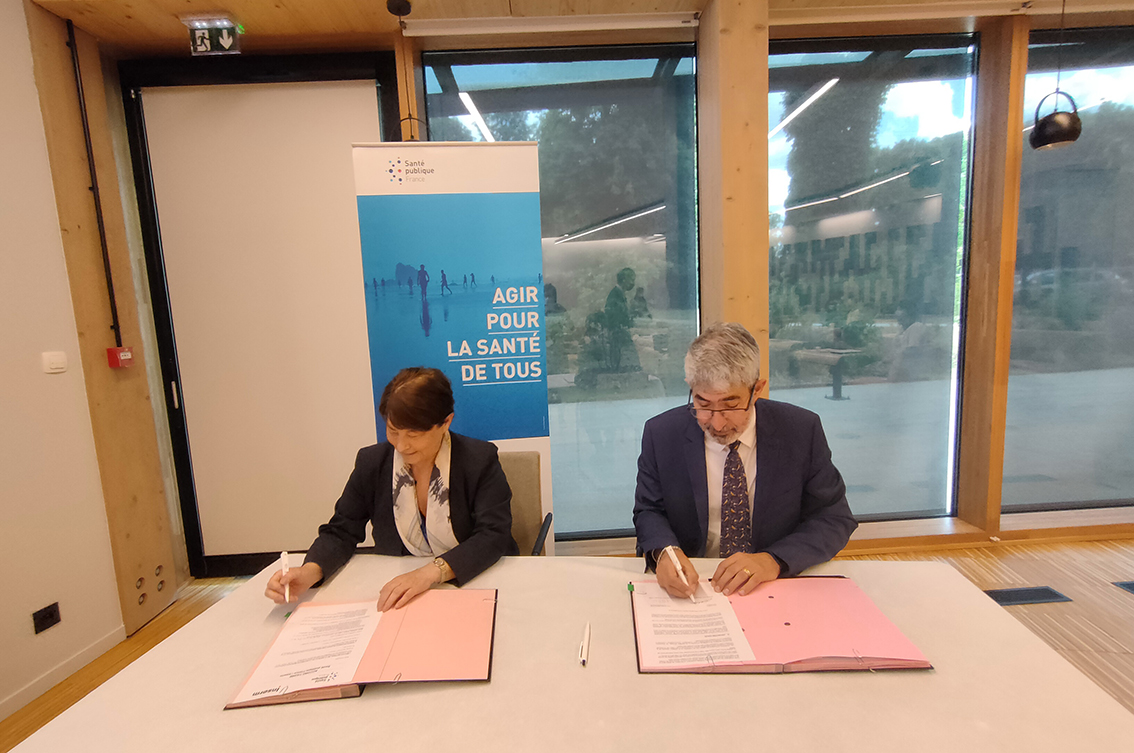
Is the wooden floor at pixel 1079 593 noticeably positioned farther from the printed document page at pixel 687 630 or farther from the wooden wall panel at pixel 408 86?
the wooden wall panel at pixel 408 86

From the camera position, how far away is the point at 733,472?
5.01 feet

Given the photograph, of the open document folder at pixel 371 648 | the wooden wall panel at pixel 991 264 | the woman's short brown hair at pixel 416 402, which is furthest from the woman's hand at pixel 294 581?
the wooden wall panel at pixel 991 264

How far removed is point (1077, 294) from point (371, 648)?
436 cm

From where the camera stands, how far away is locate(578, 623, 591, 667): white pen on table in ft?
3.39

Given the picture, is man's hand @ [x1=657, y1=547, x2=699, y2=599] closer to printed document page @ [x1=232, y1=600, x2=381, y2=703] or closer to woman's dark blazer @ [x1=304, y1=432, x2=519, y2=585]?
woman's dark blazer @ [x1=304, y1=432, x2=519, y2=585]

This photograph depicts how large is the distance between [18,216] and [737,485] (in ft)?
10.2

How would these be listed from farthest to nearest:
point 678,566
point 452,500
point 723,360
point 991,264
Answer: point 991,264 < point 452,500 < point 723,360 < point 678,566

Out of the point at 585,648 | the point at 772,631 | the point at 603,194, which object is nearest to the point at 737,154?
the point at 603,194

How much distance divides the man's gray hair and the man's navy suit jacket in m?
0.19

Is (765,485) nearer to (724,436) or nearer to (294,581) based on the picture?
(724,436)

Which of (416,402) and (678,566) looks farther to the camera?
(416,402)

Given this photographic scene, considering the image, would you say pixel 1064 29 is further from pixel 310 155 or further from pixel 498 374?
pixel 310 155

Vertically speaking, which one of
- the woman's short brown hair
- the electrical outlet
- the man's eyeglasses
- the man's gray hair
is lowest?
the electrical outlet

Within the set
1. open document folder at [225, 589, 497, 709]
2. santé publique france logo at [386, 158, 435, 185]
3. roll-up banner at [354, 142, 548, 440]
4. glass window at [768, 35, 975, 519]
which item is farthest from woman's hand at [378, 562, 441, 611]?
glass window at [768, 35, 975, 519]
